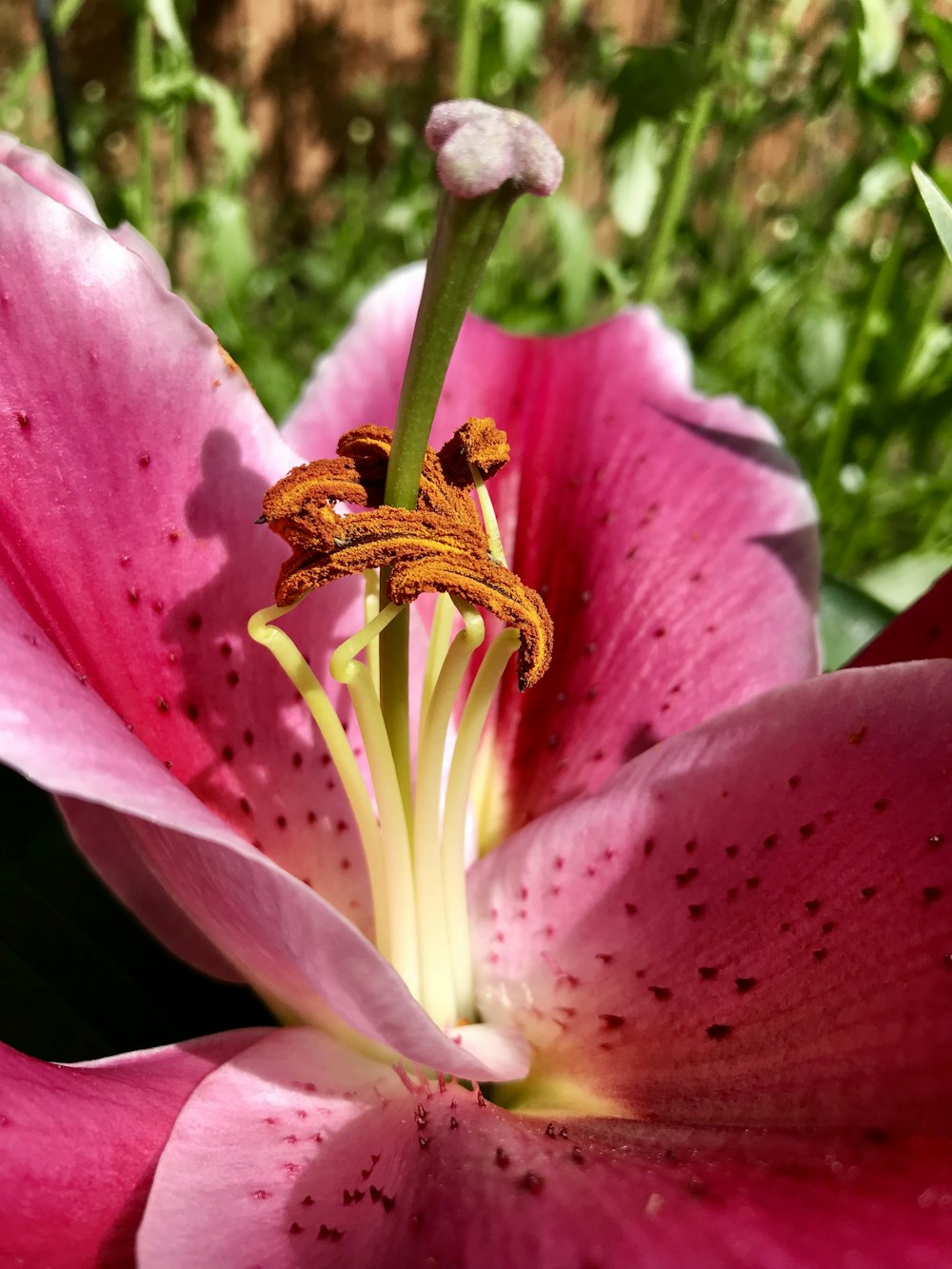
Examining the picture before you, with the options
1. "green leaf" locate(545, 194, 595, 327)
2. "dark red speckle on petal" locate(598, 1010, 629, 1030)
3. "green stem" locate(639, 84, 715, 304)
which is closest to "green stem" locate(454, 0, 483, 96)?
"green leaf" locate(545, 194, 595, 327)

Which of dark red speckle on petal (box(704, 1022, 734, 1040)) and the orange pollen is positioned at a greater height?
the orange pollen

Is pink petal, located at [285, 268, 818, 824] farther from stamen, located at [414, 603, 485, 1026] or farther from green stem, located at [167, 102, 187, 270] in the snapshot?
green stem, located at [167, 102, 187, 270]

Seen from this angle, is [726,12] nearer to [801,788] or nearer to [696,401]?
[696,401]

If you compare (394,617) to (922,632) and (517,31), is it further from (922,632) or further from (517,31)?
(517,31)

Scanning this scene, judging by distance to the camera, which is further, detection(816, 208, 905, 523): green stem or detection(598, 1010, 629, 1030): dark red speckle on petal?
detection(816, 208, 905, 523): green stem

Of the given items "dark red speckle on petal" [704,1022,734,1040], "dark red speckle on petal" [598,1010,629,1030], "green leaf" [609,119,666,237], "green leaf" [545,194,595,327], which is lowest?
"dark red speckle on petal" [704,1022,734,1040]

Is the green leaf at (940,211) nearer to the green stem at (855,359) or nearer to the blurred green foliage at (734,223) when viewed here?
the blurred green foliage at (734,223)

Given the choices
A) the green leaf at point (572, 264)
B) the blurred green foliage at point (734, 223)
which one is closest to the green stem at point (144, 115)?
the blurred green foliage at point (734, 223)
